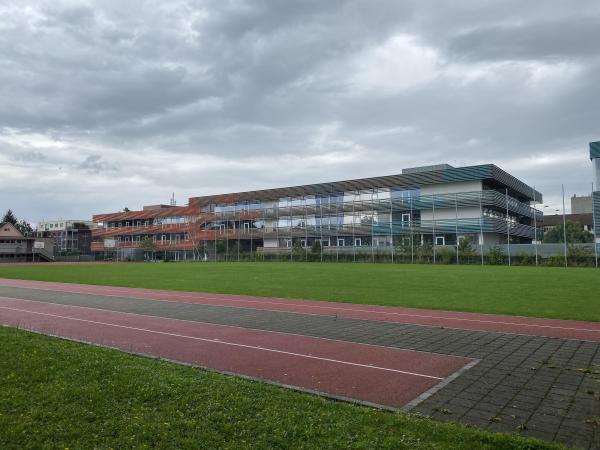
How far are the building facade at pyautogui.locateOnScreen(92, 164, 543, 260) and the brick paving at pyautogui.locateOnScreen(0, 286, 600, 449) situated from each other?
44090 millimetres

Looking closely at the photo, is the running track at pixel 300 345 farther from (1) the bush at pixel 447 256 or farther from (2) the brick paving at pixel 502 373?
(1) the bush at pixel 447 256

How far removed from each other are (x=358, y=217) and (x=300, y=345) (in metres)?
59.2

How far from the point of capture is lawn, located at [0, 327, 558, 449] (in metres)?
5.07

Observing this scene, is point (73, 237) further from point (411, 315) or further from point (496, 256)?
point (411, 315)

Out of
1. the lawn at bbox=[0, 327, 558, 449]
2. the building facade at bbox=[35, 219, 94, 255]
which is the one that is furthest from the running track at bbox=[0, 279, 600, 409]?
the building facade at bbox=[35, 219, 94, 255]

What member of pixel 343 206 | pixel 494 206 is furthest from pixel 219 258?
pixel 494 206

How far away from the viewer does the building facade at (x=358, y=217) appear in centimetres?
6016

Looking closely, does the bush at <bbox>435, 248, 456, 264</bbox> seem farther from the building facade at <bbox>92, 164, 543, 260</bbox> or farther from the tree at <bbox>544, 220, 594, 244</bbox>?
the tree at <bbox>544, 220, 594, 244</bbox>

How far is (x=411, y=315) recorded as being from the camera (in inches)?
608

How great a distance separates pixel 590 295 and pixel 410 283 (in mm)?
8915

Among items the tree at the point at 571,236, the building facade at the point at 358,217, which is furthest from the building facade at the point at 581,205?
the tree at the point at 571,236

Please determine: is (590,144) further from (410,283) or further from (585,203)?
(585,203)

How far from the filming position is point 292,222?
7688cm

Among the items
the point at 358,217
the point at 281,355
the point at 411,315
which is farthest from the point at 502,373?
the point at 358,217
